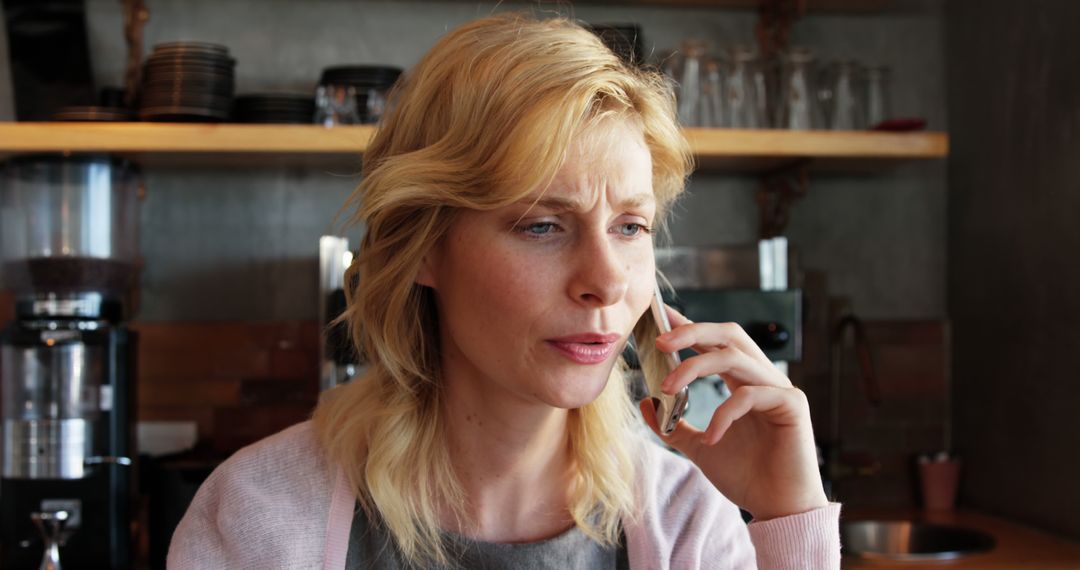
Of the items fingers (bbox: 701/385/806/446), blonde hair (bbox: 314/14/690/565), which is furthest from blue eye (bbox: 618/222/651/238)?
fingers (bbox: 701/385/806/446)

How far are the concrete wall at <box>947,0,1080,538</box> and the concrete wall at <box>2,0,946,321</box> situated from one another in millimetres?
163

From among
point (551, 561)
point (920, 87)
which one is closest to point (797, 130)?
point (920, 87)

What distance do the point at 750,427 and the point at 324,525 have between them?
0.53m

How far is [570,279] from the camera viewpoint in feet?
3.93

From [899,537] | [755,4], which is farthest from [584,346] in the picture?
[755,4]

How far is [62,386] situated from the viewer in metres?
2.36

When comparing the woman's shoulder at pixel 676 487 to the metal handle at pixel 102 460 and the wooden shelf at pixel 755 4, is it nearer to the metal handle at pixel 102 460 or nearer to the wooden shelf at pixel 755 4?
the metal handle at pixel 102 460

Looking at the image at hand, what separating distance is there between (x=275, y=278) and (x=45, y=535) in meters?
0.81

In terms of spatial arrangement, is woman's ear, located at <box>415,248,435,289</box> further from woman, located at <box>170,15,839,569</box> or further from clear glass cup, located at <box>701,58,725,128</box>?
clear glass cup, located at <box>701,58,725,128</box>

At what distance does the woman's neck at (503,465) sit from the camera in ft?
4.55

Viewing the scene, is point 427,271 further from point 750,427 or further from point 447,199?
point 750,427

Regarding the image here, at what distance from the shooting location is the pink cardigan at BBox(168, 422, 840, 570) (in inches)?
53.0

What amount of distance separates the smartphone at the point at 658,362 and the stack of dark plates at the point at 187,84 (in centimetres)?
135

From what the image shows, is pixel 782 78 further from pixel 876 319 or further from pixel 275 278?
pixel 275 278
